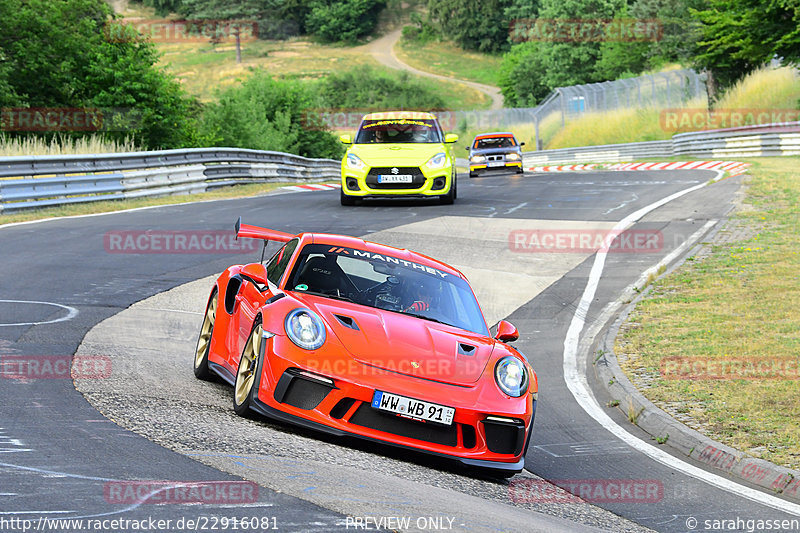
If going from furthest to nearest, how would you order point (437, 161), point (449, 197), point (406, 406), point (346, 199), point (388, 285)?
point (449, 197) → point (346, 199) → point (437, 161) → point (388, 285) → point (406, 406)

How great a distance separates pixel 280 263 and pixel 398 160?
43.6ft

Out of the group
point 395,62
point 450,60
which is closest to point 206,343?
point 395,62

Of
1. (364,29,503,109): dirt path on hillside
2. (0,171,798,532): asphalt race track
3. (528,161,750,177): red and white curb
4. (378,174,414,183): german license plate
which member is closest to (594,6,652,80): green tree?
(364,29,503,109): dirt path on hillside

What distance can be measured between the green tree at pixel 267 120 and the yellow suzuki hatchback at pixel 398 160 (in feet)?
52.5

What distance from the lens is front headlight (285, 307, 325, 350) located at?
19.9ft

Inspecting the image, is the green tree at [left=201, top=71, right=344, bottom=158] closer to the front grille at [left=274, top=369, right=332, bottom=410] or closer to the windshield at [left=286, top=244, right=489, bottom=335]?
the windshield at [left=286, top=244, right=489, bottom=335]

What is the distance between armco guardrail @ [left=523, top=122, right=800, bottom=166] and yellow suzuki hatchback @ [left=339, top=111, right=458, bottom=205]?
2073 centimetres

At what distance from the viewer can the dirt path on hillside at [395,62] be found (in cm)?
11679

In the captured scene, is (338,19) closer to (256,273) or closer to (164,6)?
(164,6)

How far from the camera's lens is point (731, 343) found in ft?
32.6

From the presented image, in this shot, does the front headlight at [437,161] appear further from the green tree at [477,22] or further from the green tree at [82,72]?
the green tree at [477,22]

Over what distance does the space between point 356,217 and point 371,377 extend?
44.8 feet

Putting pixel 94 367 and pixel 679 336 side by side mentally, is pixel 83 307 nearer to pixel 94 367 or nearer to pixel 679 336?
pixel 94 367

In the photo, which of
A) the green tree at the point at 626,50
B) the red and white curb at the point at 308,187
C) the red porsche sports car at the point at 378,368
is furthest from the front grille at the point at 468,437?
the green tree at the point at 626,50
